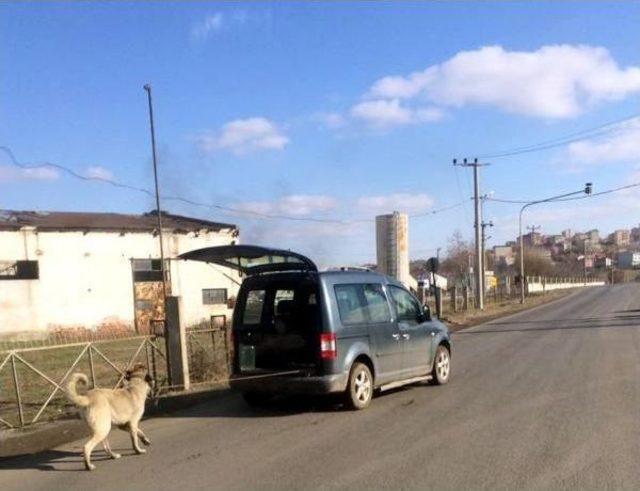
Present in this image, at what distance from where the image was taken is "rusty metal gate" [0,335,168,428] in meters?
10.1

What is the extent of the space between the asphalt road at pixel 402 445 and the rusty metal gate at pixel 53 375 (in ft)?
3.80

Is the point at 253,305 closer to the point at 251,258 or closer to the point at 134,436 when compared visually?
the point at 251,258

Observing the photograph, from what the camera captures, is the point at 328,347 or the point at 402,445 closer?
the point at 402,445

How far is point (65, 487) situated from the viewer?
6.28 meters

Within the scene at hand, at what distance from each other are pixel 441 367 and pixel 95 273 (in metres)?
22.9

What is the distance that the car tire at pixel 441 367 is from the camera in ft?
37.3

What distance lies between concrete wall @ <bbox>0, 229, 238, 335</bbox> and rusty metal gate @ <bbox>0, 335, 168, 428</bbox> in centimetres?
889

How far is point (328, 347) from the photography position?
9117 millimetres

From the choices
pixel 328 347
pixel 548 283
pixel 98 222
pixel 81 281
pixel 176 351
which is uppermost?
pixel 98 222

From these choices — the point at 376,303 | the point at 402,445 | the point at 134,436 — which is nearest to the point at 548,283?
the point at 376,303

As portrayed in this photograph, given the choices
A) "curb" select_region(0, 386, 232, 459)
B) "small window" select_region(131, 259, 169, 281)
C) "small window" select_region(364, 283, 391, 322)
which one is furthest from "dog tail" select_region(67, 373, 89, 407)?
"small window" select_region(131, 259, 169, 281)

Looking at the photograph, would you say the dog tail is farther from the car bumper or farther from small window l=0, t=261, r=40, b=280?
small window l=0, t=261, r=40, b=280

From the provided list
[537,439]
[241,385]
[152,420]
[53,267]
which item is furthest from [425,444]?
[53,267]

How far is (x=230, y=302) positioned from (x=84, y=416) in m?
27.7
